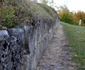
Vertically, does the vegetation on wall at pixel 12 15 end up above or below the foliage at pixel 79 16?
above

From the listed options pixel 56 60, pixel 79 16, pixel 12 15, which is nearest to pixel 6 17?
pixel 12 15

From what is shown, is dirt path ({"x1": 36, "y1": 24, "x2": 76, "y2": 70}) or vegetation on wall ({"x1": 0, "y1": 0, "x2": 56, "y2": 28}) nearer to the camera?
vegetation on wall ({"x1": 0, "y1": 0, "x2": 56, "y2": 28})

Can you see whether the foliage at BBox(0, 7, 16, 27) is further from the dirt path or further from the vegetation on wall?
the dirt path

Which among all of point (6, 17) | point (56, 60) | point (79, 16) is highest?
point (6, 17)

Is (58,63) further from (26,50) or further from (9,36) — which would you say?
(9,36)

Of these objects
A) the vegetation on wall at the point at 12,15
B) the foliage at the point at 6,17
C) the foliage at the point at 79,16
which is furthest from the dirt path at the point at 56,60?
the foliage at the point at 79,16

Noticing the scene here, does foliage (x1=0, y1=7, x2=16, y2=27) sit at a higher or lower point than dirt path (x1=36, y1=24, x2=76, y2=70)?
higher

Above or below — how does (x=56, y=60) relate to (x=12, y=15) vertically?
below

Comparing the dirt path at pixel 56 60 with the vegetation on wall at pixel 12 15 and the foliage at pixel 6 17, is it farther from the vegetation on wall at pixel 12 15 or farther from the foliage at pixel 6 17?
the foliage at pixel 6 17

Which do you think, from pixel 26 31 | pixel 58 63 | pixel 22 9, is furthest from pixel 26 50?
pixel 58 63

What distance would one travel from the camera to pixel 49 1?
143ft

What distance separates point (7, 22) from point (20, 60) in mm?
742

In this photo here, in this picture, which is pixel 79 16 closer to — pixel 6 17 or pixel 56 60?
pixel 56 60

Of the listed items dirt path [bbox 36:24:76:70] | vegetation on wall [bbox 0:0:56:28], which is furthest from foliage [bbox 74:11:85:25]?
vegetation on wall [bbox 0:0:56:28]
